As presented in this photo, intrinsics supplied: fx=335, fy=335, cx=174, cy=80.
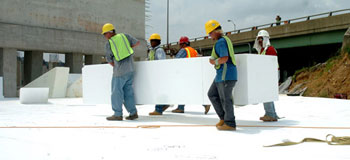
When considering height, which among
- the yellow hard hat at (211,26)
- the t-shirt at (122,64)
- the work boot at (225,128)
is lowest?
the work boot at (225,128)

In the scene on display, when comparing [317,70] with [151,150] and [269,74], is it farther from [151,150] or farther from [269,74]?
[151,150]

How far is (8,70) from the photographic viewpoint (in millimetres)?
22703

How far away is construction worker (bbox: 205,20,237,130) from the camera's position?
4.84 meters

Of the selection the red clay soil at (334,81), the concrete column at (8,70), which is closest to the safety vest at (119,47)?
the red clay soil at (334,81)

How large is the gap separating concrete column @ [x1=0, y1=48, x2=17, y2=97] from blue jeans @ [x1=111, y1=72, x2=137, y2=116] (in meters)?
18.7

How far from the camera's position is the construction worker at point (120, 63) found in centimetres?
625

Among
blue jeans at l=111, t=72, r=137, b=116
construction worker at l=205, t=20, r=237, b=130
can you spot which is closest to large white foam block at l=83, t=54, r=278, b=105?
blue jeans at l=111, t=72, r=137, b=116

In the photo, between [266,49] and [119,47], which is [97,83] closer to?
[119,47]

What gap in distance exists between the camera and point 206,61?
19.0ft

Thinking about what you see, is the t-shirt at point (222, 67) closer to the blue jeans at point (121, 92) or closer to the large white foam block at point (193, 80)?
the large white foam block at point (193, 80)

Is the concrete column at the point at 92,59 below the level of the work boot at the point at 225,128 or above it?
above

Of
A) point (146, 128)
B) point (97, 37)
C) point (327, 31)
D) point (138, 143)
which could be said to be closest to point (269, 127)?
point (146, 128)

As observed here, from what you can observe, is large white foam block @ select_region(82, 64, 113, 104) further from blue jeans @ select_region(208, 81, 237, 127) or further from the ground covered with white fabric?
blue jeans @ select_region(208, 81, 237, 127)

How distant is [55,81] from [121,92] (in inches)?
453
